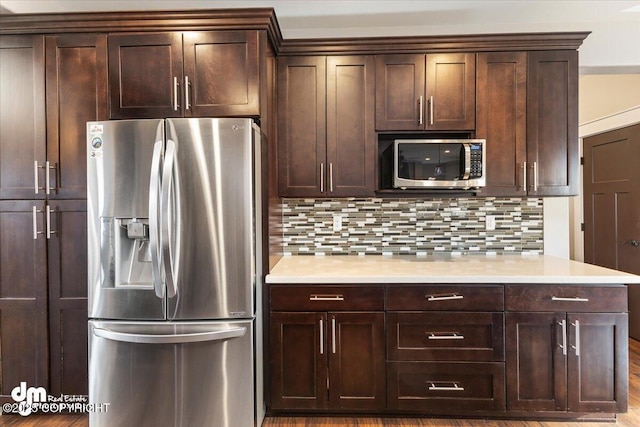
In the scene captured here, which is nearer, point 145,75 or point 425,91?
point 145,75

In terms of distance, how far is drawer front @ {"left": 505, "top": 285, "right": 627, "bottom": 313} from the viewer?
205 centimetres

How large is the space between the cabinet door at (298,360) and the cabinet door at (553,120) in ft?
5.73

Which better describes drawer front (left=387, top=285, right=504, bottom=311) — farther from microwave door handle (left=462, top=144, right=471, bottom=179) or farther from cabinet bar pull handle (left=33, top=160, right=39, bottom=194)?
cabinet bar pull handle (left=33, top=160, right=39, bottom=194)

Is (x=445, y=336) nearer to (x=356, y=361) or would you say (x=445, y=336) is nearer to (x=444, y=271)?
(x=444, y=271)

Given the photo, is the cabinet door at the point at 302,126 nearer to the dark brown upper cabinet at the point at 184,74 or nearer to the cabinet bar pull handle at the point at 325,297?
the dark brown upper cabinet at the point at 184,74

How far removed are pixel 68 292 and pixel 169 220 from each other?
0.94 metres

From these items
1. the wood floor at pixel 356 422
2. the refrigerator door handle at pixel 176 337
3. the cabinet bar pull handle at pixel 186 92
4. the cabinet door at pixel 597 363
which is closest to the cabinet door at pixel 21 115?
the cabinet bar pull handle at pixel 186 92

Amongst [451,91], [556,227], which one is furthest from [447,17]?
[556,227]

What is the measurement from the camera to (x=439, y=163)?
2.35 meters

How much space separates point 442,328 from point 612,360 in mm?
957

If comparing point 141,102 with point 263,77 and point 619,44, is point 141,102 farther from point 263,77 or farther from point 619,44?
point 619,44

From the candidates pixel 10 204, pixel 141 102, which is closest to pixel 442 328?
pixel 141 102

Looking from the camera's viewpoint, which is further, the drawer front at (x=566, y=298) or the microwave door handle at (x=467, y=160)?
the microwave door handle at (x=467, y=160)

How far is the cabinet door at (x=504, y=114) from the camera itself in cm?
245
